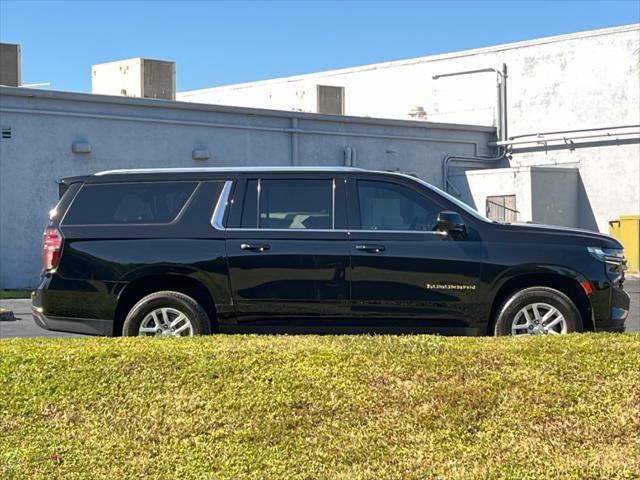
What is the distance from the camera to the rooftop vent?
22.0 meters

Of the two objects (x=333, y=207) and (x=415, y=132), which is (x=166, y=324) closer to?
(x=333, y=207)

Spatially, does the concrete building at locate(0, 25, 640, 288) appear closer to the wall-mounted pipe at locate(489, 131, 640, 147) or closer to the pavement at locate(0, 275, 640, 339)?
the wall-mounted pipe at locate(489, 131, 640, 147)

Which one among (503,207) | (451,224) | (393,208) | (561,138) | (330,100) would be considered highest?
(330,100)

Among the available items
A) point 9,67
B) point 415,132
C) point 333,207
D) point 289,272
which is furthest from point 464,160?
point 289,272

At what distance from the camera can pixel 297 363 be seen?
7.01 metres

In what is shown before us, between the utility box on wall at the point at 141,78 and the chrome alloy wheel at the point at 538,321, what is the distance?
59.7 feet

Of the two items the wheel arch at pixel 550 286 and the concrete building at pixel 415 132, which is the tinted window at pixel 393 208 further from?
the concrete building at pixel 415 132

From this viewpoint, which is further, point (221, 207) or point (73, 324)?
point (221, 207)

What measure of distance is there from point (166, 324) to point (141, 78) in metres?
17.4

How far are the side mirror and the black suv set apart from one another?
0.01 meters

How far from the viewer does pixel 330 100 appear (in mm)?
30453

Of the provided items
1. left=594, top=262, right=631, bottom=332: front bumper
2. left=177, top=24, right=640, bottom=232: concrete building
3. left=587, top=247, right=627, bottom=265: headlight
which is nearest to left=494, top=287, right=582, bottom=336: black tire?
left=594, top=262, right=631, bottom=332: front bumper

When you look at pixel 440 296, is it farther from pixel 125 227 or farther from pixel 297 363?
pixel 125 227

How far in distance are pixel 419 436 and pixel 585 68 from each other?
2564cm
